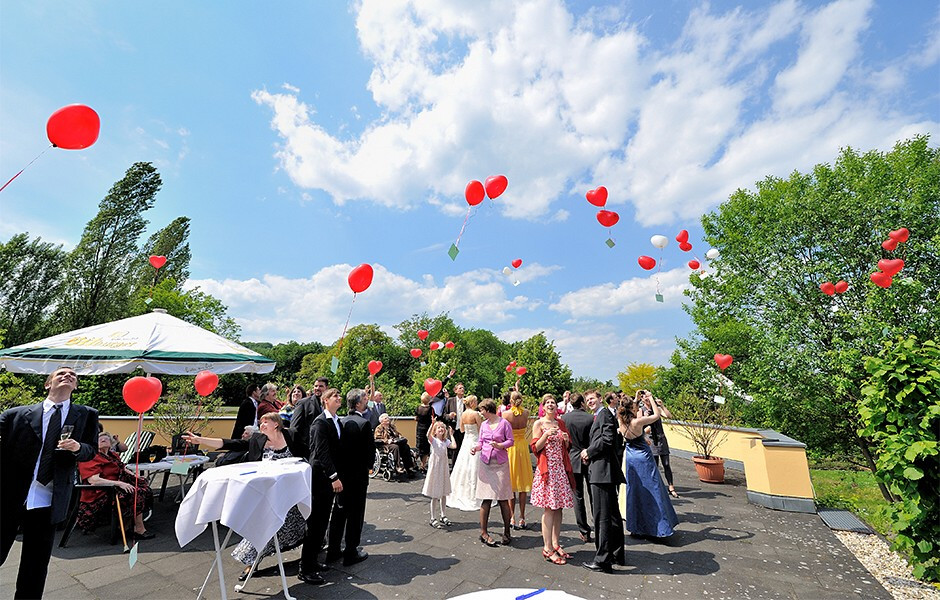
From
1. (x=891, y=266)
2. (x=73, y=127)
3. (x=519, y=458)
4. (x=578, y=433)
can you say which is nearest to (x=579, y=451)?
(x=578, y=433)

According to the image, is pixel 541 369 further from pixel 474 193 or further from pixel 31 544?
pixel 31 544

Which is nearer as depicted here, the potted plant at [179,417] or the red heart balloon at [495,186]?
the red heart balloon at [495,186]

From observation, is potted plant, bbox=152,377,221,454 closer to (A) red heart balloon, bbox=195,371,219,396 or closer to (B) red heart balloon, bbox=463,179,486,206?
(A) red heart balloon, bbox=195,371,219,396

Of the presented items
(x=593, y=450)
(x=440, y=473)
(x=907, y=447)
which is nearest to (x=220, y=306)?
(x=440, y=473)

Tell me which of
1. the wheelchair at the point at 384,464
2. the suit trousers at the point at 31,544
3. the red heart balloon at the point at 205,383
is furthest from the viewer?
the wheelchair at the point at 384,464

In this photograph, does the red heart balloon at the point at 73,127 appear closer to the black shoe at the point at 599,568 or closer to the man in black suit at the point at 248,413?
the man in black suit at the point at 248,413

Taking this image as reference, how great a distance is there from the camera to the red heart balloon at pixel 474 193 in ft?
19.9

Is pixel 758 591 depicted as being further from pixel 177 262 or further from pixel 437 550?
pixel 177 262

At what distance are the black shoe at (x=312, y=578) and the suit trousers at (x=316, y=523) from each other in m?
0.03

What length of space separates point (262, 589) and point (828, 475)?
62.9 ft

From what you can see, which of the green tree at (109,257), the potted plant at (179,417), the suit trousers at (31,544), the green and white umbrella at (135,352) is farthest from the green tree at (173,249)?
the suit trousers at (31,544)

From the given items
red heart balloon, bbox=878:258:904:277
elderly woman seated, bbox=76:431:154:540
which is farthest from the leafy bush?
elderly woman seated, bbox=76:431:154:540

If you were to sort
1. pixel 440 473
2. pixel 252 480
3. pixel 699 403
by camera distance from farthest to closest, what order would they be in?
pixel 699 403, pixel 440 473, pixel 252 480

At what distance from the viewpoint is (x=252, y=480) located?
132 inches
